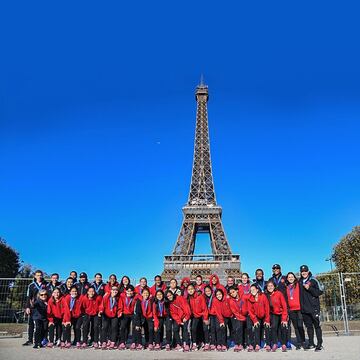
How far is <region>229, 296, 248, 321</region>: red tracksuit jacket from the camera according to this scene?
9320mm

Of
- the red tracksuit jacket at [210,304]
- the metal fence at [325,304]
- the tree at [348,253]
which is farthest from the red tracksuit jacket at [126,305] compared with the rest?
the tree at [348,253]

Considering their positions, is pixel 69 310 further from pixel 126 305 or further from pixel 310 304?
pixel 310 304

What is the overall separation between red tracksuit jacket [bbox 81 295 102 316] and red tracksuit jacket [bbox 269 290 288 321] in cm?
438

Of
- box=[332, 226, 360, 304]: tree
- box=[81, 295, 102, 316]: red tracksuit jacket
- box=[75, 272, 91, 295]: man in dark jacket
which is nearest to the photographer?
box=[81, 295, 102, 316]: red tracksuit jacket

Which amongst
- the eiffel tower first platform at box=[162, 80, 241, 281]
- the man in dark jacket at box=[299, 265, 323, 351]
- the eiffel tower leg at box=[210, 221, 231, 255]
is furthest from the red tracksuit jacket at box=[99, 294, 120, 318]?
the eiffel tower leg at box=[210, 221, 231, 255]

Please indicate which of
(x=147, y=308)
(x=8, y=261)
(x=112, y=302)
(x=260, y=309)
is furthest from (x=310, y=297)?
(x=8, y=261)

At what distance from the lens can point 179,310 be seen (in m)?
9.40

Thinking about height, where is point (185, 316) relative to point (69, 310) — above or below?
below

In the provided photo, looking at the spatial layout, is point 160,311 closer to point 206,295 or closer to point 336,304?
point 206,295

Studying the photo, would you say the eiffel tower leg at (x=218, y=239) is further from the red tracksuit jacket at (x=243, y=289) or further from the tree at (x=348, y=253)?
the red tracksuit jacket at (x=243, y=289)

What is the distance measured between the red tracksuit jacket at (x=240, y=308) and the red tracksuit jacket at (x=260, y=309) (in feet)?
0.52

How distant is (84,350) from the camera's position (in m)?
8.70

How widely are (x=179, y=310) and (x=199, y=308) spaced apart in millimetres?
497

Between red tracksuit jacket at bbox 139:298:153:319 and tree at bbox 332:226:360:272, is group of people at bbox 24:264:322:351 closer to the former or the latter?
red tracksuit jacket at bbox 139:298:153:319
